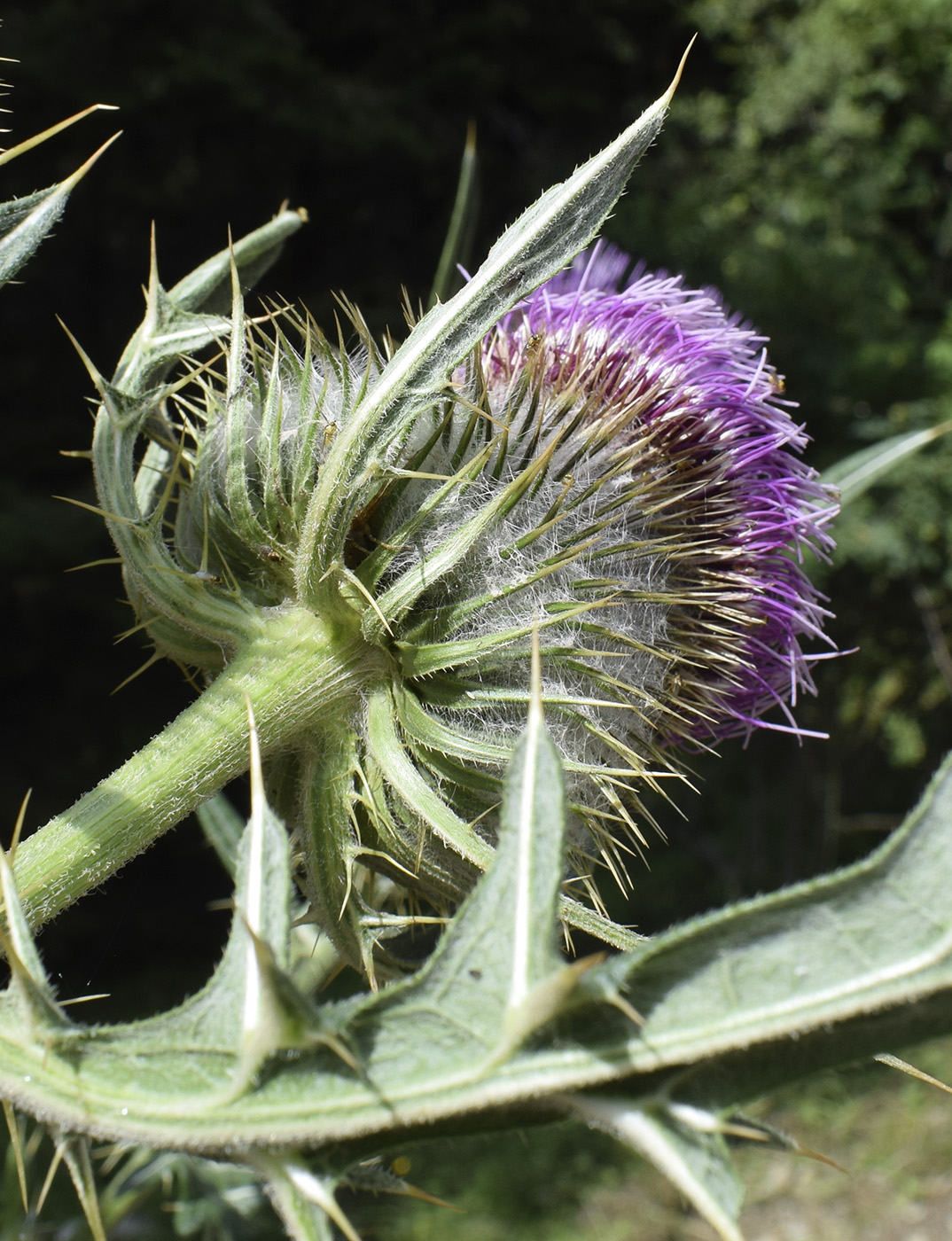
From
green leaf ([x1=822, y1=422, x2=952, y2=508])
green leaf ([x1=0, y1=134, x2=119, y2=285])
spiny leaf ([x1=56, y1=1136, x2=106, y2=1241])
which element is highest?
green leaf ([x1=0, y1=134, x2=119, y2=285])

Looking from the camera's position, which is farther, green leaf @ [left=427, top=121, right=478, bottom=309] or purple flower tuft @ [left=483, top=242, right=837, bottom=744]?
green leaf @ [left=427, top=121, right=478, bottom=309]

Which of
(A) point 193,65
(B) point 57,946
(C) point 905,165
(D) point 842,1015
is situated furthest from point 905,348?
(D) point 842,1015

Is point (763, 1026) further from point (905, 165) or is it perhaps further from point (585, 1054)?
point (905, 165)

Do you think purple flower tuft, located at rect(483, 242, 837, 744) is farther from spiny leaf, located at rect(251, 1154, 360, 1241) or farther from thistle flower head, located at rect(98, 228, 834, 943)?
spiny leaf, located at rect(251, 1154, 360, 1241)

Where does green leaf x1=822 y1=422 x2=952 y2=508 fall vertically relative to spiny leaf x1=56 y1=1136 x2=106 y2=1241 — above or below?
above

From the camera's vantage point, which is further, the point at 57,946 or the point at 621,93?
the point at 621,93

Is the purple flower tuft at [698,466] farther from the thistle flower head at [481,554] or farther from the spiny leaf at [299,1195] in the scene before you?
the spiny leaf at [299,1195]

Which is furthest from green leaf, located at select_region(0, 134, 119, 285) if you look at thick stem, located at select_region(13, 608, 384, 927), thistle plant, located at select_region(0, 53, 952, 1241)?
thick stem, located at select_region(13, 608, 384, 927)

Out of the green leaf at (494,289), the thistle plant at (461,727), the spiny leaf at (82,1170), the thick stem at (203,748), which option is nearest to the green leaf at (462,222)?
the thistle plant at (461,727)

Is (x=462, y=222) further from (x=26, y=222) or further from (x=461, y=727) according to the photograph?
(x=461, y=727)
